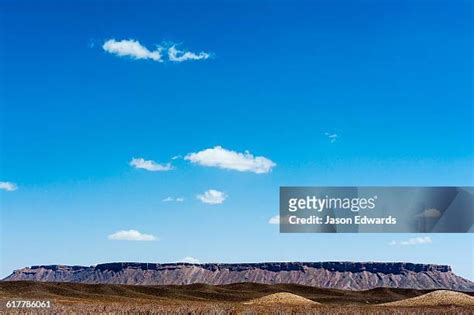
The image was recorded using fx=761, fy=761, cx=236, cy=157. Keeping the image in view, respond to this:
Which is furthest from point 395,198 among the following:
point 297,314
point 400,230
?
point 297,314

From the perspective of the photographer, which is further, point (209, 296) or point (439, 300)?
point (209, 296)

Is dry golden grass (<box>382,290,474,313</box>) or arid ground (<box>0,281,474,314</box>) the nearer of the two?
dry golden grass (<box>382,290,474,313</box>)

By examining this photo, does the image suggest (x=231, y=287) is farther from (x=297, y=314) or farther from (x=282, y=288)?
(x=297, y=314)

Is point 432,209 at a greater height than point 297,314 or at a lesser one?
greater

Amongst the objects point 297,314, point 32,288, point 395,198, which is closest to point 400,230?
point 395,198

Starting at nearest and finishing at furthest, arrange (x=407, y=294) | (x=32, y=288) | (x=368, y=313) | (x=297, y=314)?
1. (x=297, y=314)
2. (x=368, y=313)
3. (x=32, y=288)
4. (x=407, y=294)

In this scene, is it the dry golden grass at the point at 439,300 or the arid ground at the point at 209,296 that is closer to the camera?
the dry golden grass at the point at 439,300

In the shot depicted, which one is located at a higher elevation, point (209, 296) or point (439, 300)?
point (209, 296)

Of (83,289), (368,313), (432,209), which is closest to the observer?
(432,209)

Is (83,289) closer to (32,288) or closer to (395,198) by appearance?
(32,288)

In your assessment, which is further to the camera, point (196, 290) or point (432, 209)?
point (196, 290)
